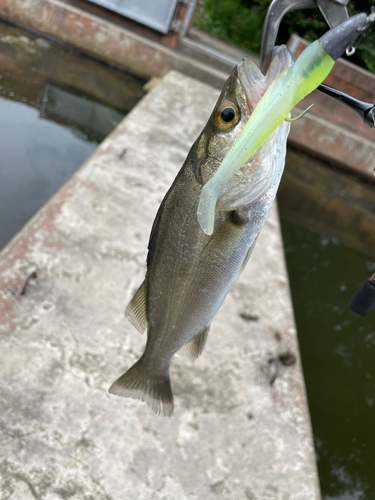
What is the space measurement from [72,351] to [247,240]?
53.0 inches

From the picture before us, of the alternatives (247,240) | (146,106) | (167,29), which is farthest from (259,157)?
(167,29)

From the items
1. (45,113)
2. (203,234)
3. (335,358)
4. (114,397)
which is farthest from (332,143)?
(203,234)

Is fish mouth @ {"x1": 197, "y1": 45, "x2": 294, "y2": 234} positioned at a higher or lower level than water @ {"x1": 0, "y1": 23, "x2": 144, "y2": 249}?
higher

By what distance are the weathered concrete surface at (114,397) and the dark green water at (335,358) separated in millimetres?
1498

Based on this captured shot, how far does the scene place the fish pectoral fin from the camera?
173 cm

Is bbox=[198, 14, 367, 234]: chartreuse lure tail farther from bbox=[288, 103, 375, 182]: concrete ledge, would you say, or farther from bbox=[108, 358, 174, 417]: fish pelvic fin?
bbox=[288, 103, 375, 182]: concrete ledge

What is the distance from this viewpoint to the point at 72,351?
7.53ft

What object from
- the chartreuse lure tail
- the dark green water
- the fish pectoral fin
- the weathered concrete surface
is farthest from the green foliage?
the chartreuse lure tail

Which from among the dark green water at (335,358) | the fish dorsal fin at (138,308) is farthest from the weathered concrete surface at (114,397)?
the dark green water at (335,358)

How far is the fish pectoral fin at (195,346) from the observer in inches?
68.3

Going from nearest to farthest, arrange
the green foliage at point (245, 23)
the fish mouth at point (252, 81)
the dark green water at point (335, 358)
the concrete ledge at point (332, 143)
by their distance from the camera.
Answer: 1. the fish mouth at point (252, 81)
2. the dark green water at point (335, 358)
3. the concrete ledge at point (332, 143)
4. the green foliage at point (245, 23)

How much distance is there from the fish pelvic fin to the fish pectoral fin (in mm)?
145

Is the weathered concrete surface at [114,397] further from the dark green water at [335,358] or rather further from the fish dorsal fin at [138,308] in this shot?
the dark green water at [335,358]

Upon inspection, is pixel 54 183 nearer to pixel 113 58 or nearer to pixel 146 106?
pixel 146 106
